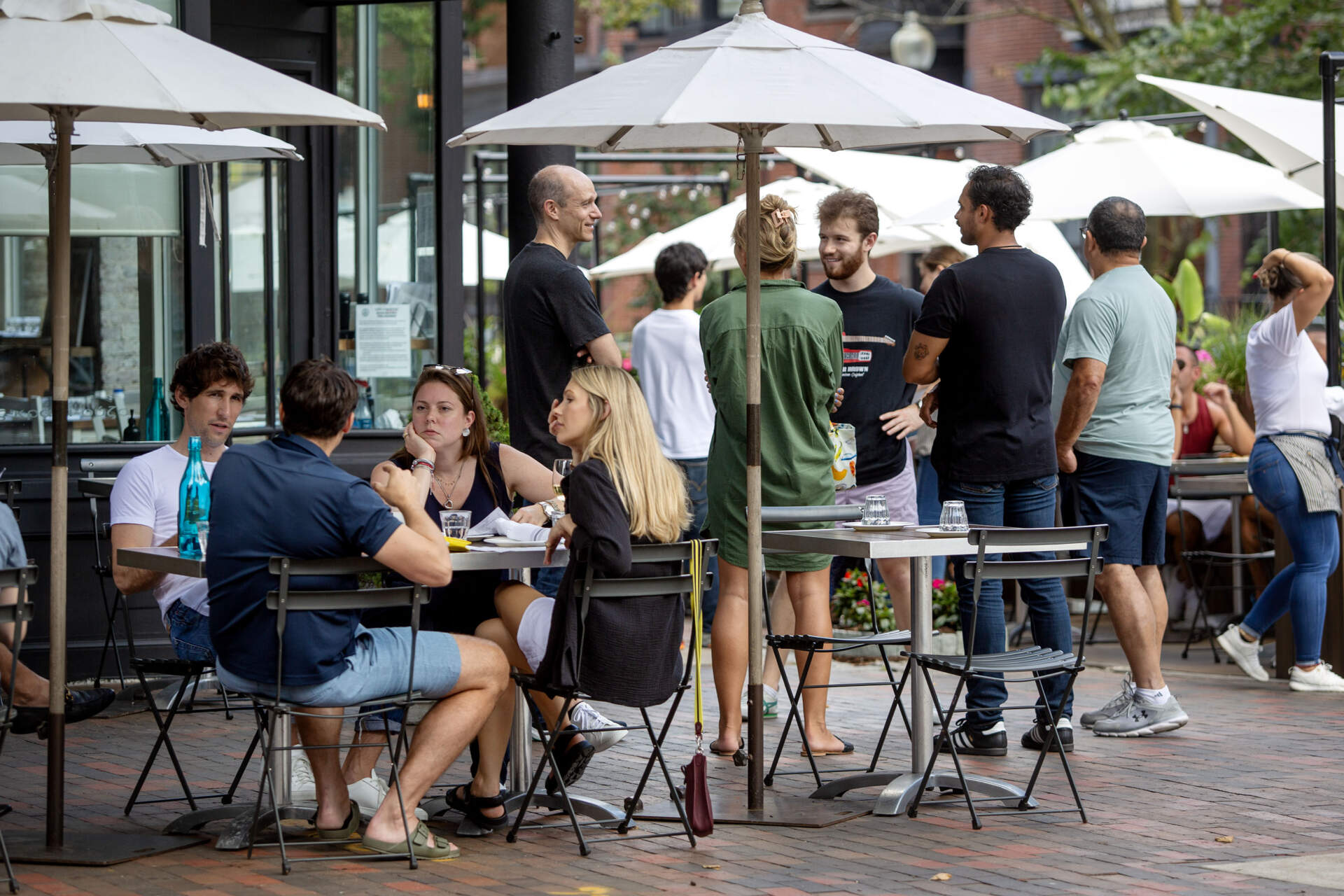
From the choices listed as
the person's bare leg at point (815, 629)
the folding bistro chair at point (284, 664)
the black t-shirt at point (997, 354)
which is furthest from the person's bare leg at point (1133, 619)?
the folding bistro chair at point (284, 664)

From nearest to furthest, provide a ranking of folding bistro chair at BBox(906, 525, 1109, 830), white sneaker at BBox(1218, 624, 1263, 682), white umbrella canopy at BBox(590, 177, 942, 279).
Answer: folding bistro chair at BBox(906, 525, 1109, 830) → white sneaker at BBox(1218, 624, 1263, 682) → white umbrella canopy at BBox(590, 177, 942, 279)

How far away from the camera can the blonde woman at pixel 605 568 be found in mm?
5215

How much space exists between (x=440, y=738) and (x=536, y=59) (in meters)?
3.78

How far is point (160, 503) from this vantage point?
616 cm

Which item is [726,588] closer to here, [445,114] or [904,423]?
[904,423]

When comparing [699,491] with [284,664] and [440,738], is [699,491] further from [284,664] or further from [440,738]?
[284,664]

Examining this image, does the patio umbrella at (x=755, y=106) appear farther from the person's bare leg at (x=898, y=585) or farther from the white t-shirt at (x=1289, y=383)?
the white t-shirt at (x=1289, y=383)

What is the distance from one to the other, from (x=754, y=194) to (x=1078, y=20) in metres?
17.4

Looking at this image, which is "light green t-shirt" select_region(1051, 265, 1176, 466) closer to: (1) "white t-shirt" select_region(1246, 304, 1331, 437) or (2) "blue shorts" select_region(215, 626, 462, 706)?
(1) "white t-shirt" select_region(1246, 304, 1331, 437)

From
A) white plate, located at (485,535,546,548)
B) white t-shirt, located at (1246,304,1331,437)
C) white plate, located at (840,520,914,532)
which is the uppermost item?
white t-shirt, located at (1246,304,1331,437)

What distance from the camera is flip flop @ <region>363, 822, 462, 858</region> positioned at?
5.22 meters

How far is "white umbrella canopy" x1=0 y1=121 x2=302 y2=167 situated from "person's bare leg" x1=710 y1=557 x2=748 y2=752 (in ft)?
7.29

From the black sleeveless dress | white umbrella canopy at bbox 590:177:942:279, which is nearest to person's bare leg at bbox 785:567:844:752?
the black sleeveless dress

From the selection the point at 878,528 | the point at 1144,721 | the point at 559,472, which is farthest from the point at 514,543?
the point at 1144,721
